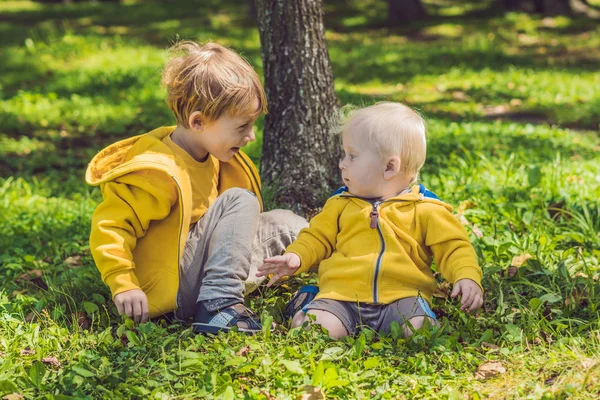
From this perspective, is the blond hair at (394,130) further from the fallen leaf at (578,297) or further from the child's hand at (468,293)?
the fallen leaf at (578,297)

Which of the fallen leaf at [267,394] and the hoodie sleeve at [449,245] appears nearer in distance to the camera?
the fallen leaf at [267,394]

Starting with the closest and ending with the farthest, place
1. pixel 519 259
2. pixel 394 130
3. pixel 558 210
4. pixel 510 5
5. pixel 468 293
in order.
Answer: pixel 468 293 → pixel 394 130 → pixel 519 259 → pixel 558 210 → pixel 510 5

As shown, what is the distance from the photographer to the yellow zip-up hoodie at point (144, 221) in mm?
2846

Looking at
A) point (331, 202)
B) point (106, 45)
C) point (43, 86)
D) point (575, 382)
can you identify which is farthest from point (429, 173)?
point (106, 45)

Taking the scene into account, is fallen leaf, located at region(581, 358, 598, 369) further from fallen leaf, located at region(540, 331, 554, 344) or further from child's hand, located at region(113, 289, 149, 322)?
child's hand, located at region(113, 289, 149, 322)

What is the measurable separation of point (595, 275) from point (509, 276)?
0.40 m

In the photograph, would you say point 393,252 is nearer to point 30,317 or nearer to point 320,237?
point 320,237

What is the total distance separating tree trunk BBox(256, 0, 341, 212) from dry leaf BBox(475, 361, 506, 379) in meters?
1.68

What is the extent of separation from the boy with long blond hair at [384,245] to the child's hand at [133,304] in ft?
1.68

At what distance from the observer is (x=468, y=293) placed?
272cm

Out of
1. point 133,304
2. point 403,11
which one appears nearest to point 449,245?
point 133,304

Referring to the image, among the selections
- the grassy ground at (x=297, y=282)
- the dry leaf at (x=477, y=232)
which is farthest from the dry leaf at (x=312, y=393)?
the dry leaf at (x=477, y=232)

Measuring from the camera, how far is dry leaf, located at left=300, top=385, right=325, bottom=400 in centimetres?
238

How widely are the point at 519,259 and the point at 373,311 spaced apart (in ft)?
3.56
